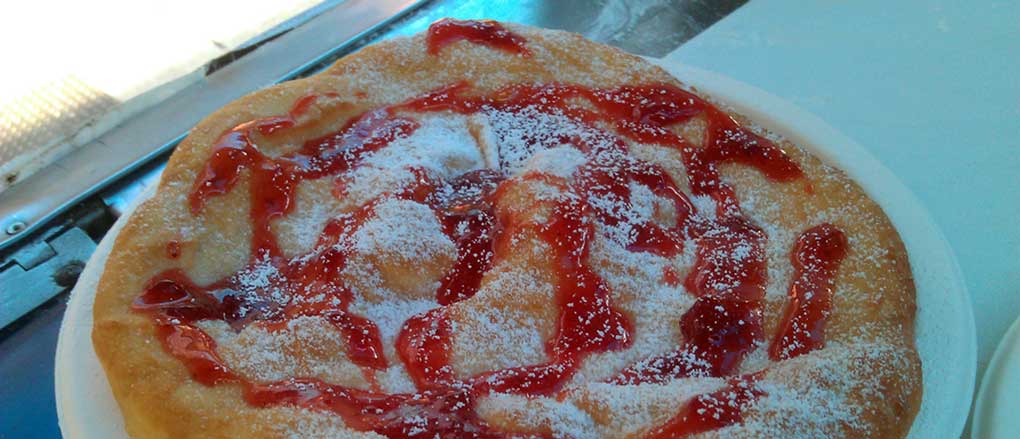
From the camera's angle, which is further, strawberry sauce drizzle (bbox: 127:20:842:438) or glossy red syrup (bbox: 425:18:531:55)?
glossy red syrup (bbox: 425:18:531:55)

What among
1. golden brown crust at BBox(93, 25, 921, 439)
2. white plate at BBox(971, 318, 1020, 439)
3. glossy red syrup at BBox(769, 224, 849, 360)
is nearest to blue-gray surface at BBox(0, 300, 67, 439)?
golden brown crust at BBox(93, 25, 921, 439)

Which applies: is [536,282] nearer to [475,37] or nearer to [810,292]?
[810,292]

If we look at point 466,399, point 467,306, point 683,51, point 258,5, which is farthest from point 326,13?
point 466,399

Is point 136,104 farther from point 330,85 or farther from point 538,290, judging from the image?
point 538,290

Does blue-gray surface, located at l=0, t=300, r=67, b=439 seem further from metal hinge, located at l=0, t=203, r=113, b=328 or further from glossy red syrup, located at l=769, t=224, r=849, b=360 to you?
glossy red syrup, located at l=769, t=224, r=849, b=360

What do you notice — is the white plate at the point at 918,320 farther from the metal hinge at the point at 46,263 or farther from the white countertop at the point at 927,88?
the metal hinge at the point at 46,263

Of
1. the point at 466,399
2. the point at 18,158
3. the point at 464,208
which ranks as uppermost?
the point at 18,158

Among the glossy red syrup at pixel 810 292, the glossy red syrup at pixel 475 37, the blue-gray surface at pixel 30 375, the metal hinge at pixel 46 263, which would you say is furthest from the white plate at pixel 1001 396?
the metal hinge at pixel 46 263
